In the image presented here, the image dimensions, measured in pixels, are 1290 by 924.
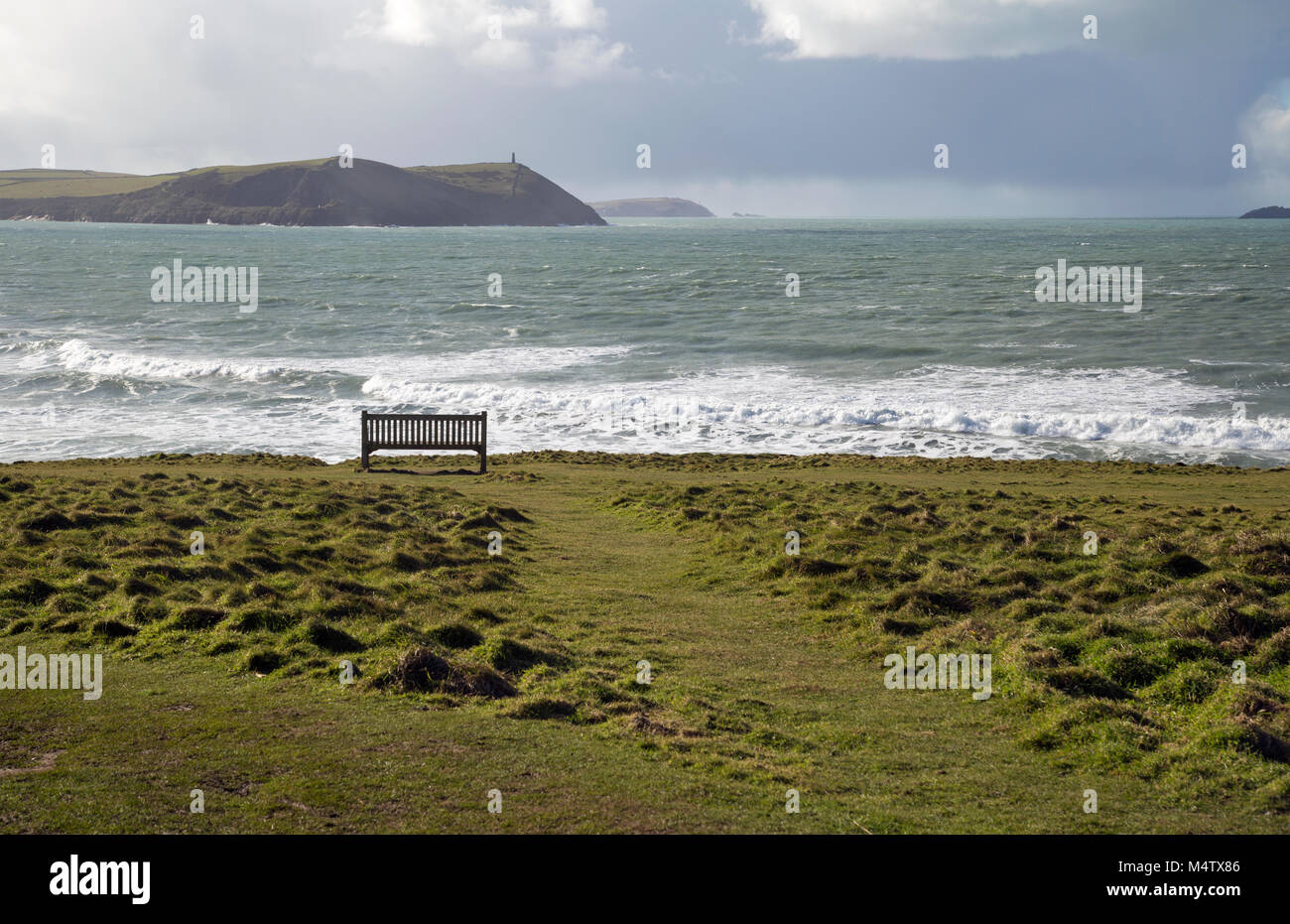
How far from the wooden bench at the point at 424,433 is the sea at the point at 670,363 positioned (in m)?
4.58

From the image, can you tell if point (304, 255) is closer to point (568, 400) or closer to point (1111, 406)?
point (568, 400)

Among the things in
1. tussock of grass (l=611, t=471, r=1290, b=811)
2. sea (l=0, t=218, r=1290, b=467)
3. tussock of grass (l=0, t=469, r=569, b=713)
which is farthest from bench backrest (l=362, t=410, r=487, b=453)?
tussock of grass (l=611, t=471, r=1290, b=811)

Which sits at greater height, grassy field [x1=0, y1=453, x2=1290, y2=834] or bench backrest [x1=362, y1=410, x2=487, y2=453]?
bench backrest [x1=362, y1=410, x2=487, y2=453]

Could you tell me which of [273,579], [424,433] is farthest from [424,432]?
[273,579]

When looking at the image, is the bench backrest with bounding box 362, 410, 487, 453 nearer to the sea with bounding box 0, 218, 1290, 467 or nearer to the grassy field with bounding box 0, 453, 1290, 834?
the sea with bounding box 0, 218, 1290, 467

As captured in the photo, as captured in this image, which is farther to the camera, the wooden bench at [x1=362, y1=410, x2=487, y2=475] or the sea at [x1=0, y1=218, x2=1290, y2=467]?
the sea at [x1=0, y1=218, x2=1290, y2=467]

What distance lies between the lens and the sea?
3550 cm

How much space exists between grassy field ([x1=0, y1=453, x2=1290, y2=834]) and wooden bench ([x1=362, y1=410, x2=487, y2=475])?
5.77 m

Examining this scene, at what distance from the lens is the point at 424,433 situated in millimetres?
25625

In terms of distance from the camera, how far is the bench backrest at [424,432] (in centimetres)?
2547

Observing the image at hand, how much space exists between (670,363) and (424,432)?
26108 mm

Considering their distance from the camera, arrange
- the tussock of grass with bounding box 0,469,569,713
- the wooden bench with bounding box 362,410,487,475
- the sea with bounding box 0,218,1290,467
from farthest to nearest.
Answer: the sea with bounding box 0,218,1290,467 < the wooden bench with bounding box 362,410,487,475 < the tussock of grass with bounding box 0,469,569,713

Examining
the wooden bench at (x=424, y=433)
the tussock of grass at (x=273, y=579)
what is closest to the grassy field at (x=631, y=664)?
the tussock of grass at (x=273, y=579)

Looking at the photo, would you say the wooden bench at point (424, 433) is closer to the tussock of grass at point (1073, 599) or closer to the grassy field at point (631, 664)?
the grassy field at point (631, 664)
